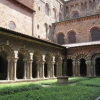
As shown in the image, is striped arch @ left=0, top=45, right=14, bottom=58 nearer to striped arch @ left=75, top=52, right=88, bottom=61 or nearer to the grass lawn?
the grass lawn

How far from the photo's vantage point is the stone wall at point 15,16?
1763cm

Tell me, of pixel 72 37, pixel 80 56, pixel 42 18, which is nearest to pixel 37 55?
pixel 80 56

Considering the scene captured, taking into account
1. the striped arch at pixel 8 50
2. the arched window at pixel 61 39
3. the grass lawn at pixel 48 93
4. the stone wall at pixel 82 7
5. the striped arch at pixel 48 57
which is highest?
the stone wall at pixel 82 7

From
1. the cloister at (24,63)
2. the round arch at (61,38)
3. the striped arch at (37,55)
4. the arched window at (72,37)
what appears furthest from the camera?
the round arch at (61,38)

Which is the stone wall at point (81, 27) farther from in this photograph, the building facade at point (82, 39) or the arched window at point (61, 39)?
the arched window at point (61, 39)

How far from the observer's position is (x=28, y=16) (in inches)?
830

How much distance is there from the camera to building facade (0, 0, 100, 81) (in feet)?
45.3

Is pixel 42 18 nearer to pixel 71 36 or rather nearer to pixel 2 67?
pixel 71 36

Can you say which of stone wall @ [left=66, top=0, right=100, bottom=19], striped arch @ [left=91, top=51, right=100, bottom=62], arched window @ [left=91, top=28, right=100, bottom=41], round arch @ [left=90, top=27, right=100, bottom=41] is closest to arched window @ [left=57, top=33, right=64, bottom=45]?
round arch @ [left=90, top=27, right=100, bottom=41]

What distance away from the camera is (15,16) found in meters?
19.1

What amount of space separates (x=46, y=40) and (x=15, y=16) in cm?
491

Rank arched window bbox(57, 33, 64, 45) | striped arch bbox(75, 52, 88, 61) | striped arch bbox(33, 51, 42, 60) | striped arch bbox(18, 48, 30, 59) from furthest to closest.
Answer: arched window bbox(57, 33, 64, 45) < striped arch bbox(75, 52, 88, 61) < striped arch bbox(33, 51, 42, 60) < striped arch bbox(18, 48, 30, 59)

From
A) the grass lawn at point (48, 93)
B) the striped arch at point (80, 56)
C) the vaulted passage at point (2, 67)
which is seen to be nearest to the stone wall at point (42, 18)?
Result: the striped arch at point (80, 56)

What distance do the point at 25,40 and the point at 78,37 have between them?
1219cm
